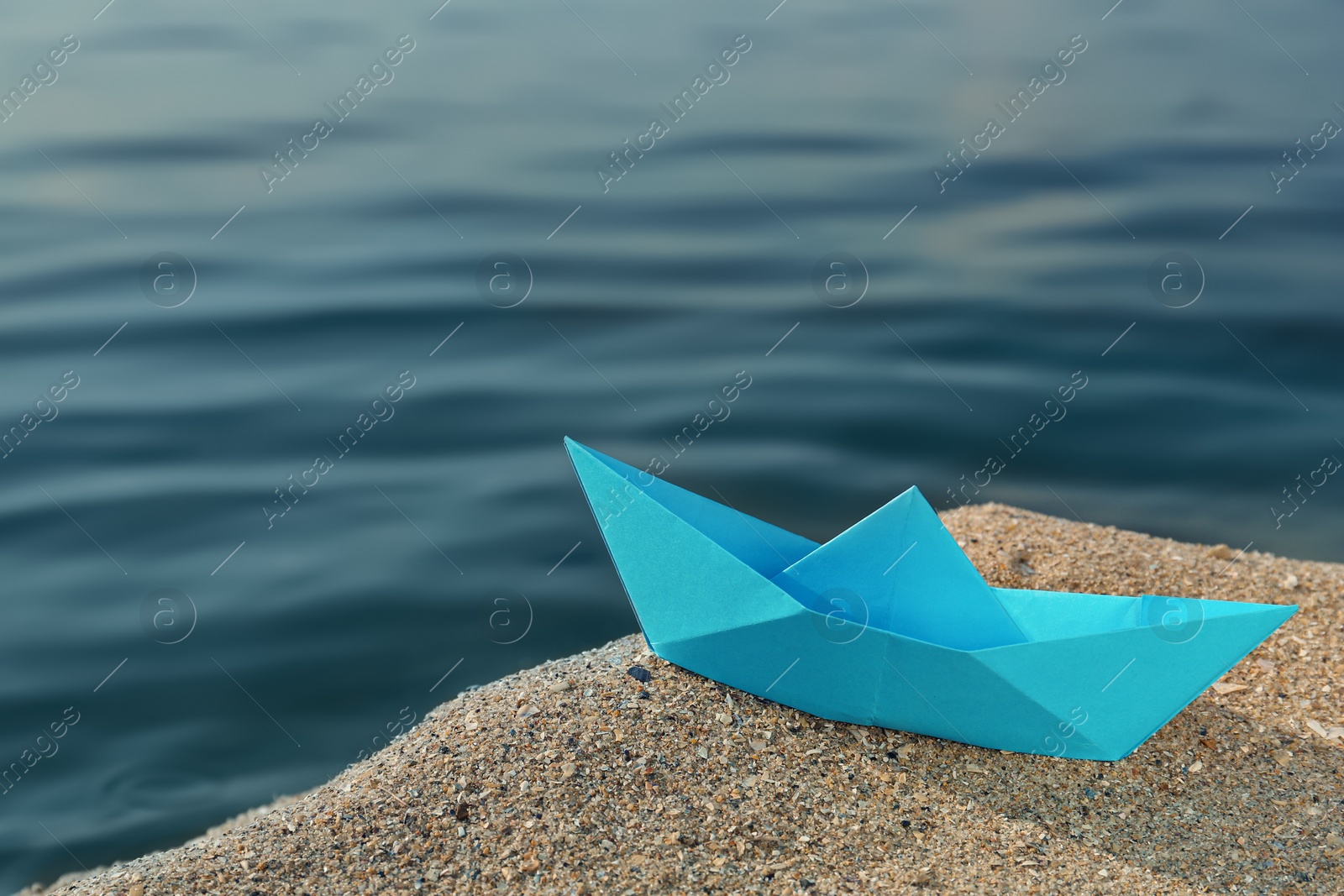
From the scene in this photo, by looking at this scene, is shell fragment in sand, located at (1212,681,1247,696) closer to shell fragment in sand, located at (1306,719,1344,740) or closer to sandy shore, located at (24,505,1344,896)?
sandy shore, located at (24,505,1344,896)

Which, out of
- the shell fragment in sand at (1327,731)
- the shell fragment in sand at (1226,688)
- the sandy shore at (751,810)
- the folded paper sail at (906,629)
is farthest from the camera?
the shell fragment in sand at (1226,688)

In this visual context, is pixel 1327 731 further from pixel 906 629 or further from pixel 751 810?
pixel 751 810

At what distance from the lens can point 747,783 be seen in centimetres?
198

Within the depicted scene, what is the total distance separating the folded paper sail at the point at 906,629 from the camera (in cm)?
191

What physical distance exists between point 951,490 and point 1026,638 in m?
1.59

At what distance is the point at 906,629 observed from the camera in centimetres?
202

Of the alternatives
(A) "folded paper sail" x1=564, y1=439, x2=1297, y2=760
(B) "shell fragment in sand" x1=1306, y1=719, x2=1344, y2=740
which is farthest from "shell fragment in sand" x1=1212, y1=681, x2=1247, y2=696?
(A) "folded paper sail" x1=564, y1=439, x2=1297, y2=760

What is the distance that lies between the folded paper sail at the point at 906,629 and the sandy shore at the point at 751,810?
10 centimetres

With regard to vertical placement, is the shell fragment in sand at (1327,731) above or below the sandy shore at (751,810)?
below

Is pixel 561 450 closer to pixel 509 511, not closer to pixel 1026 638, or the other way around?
pixel 509 511

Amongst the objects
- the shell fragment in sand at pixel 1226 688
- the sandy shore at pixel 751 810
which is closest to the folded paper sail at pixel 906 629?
the sandy shore at pixel 751 810

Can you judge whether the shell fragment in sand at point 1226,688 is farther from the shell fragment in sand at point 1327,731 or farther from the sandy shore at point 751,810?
the shell fragment in sand at point 1327,731

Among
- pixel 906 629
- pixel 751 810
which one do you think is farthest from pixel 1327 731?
pixel 751 810

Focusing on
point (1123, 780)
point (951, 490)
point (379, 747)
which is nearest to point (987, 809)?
point (1123, 780)
